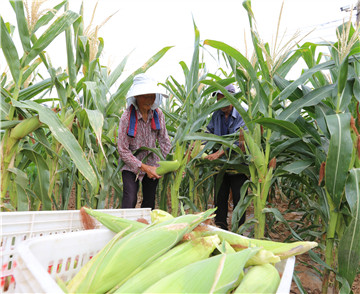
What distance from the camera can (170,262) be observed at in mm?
650

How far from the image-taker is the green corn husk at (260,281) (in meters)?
0.58

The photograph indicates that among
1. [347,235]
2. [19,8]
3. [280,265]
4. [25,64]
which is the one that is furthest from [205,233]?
[19,8]

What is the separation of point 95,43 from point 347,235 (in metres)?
1.66

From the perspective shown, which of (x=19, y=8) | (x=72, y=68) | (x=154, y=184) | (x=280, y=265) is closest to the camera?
(x=280, y=265)

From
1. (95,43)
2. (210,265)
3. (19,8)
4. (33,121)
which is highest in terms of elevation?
(19,8)

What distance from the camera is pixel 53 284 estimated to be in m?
0.45

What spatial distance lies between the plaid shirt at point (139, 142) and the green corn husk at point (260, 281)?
1.42 m

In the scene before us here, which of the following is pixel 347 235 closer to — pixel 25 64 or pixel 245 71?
pixel 245 71

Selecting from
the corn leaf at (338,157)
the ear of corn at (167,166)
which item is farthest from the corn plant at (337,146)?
the ear of corn at (167,166)

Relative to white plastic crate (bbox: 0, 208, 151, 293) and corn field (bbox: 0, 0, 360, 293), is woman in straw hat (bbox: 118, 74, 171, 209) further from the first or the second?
white plastic crate (bbox: 0, 208, 151, 293)

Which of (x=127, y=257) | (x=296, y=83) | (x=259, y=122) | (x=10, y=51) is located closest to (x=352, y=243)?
(x=259, y=122)

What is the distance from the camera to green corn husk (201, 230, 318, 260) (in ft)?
2.41

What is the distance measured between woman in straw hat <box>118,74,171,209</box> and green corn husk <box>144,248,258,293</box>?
1396 mm

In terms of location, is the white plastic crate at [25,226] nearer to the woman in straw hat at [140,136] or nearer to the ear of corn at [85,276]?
the ear of corn at [85,276]
